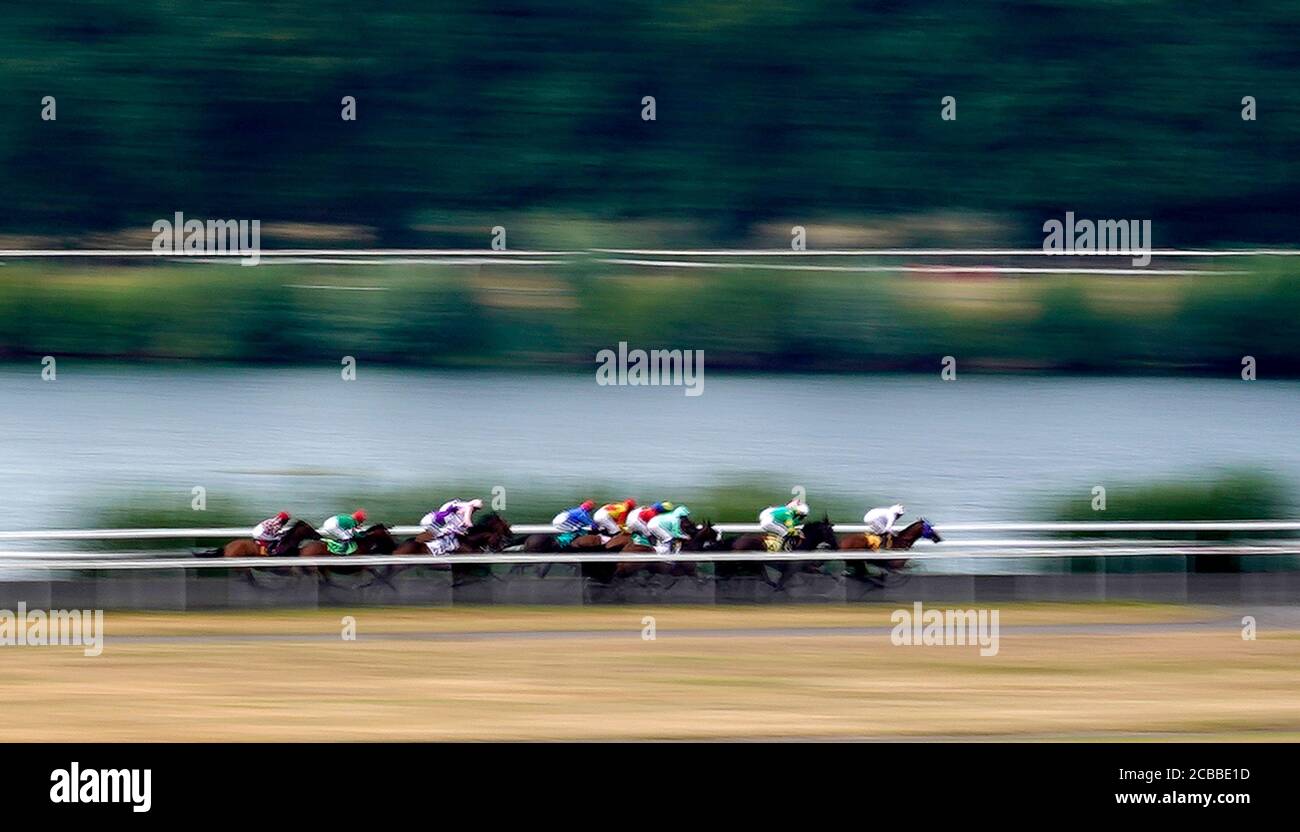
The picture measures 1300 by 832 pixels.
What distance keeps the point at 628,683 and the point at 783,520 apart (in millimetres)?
2582

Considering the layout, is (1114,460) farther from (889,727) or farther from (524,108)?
(889,727)

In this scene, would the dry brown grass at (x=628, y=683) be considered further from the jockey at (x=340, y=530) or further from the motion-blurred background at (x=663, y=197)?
the motion-blurred background at (x=663, y=197)

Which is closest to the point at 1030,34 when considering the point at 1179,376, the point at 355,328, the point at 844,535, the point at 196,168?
the point at 1179,376

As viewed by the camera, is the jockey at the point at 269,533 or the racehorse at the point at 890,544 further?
the racehorse at the point at 890,544

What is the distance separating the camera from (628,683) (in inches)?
293

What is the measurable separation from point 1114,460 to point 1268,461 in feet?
5.43

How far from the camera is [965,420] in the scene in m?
23.2

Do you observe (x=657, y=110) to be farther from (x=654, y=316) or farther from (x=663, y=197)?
(x=654, y=316)

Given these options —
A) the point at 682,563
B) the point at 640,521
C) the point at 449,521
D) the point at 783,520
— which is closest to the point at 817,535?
the point at 783,520

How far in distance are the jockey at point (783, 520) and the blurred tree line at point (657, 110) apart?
15098 millimetres

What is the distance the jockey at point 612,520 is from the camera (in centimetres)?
973

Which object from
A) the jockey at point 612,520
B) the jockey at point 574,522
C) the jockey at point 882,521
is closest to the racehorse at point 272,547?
the jockey at point 574,522

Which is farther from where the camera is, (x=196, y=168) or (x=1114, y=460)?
(x=196, y=168)

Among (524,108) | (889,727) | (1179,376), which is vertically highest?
(524,108)
